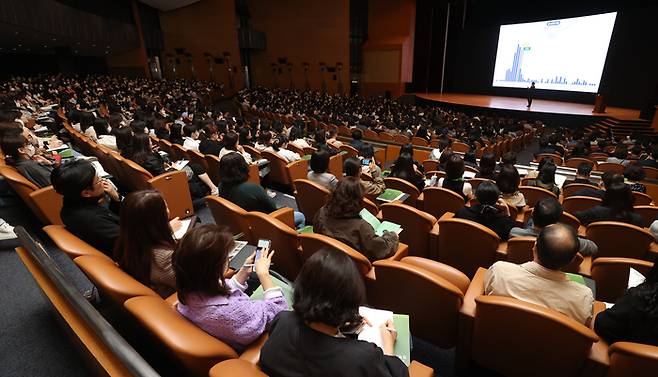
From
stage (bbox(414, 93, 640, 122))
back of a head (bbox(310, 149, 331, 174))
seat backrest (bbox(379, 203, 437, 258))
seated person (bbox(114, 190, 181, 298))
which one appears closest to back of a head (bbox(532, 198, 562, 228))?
seat backrest (bbox(379, 203, 437, 258))

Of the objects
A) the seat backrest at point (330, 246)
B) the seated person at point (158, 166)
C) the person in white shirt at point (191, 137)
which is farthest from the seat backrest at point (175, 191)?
the seat backrest at point (330, 246)

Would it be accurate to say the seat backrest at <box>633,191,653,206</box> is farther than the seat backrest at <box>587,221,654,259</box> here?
Yes

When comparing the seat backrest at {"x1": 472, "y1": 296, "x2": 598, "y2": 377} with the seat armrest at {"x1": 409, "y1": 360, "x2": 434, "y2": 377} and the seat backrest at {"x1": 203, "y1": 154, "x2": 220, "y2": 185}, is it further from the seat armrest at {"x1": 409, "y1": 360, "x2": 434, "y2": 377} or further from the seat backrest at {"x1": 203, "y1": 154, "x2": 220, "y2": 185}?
the seat backrest at {"x1": 203, "y1": 154, "x2": 220, "y2": 185}

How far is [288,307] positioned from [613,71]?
657 inches

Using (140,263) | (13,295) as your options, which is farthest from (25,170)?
(140,263)

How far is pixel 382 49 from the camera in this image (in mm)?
18672

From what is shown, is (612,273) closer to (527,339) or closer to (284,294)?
(527,339)

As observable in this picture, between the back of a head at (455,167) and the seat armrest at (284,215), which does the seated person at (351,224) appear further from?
the back of a head at (455,167)

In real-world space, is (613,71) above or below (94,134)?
above

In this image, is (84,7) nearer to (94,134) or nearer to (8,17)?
(8,17)

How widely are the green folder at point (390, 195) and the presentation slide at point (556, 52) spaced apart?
14584 mm

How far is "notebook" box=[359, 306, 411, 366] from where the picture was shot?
142 centimetres

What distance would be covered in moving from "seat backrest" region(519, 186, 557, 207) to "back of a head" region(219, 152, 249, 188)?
312 cm

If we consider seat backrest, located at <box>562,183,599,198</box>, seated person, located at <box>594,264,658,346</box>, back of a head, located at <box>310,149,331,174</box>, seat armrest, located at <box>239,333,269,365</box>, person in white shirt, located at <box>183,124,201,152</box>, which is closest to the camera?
seat armrest, located at <box>239,333,269,365</box>
